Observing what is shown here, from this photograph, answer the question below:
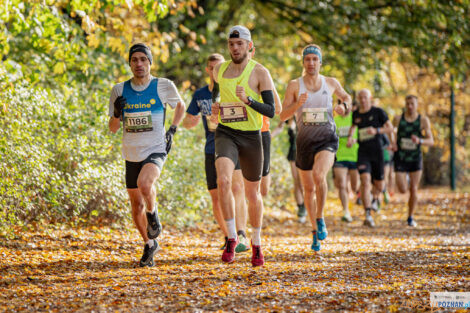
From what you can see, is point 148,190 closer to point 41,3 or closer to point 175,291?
point 175,291

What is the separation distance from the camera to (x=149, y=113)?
256 inches

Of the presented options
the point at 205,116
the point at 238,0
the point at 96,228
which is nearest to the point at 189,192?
the point at 96,228

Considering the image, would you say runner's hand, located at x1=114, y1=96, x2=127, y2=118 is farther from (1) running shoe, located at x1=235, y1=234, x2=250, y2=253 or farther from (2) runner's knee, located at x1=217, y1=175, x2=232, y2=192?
(1) running shoe, located at x1=235, y1=234, x2=250, y2=253

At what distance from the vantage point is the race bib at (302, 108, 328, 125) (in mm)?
7809

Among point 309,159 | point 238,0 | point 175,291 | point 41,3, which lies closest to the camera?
point 175,291

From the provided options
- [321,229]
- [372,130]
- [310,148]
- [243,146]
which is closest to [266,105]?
[243,146]

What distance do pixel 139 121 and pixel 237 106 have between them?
3.27ft

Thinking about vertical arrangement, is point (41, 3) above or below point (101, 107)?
above

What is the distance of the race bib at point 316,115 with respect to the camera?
7809 millimetres

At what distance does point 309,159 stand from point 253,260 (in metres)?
1.77

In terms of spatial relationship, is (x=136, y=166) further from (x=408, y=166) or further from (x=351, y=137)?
(x=408, y=166)

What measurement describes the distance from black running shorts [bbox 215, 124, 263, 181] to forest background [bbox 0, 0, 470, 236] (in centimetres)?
215

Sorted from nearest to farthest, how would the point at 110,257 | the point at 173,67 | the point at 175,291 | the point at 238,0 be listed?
the point at 175,291, the point at 110,257, the point at 173,67, the point at 238,0

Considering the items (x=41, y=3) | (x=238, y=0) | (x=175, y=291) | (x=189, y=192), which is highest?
(x=238, y=0)
